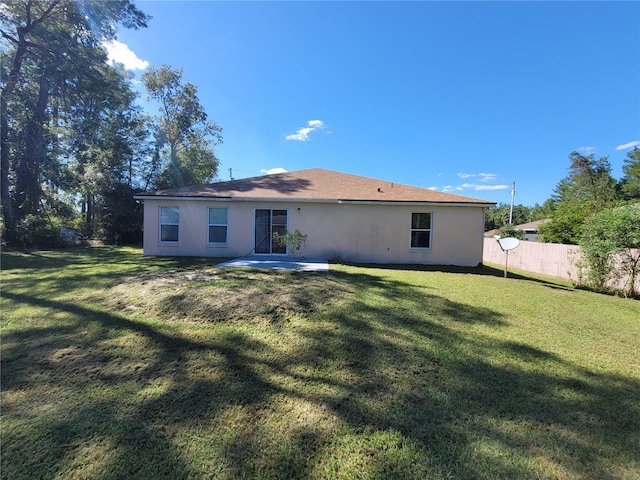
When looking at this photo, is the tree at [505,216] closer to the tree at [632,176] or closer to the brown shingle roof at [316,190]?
the tree at [632,176]

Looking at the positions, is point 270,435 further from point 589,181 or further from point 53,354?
point 589,181

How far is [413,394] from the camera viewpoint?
2.85m

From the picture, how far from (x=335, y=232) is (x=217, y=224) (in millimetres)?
4662

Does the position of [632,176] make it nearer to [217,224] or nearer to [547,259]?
[547,259]

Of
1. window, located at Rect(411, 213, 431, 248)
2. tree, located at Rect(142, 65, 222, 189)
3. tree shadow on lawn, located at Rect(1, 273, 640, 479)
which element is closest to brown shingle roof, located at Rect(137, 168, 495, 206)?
window, located at Rect(411, 213, 431, 248)

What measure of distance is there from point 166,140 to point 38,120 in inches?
449

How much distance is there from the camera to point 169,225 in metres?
11.7

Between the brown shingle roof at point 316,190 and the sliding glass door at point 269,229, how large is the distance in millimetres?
773

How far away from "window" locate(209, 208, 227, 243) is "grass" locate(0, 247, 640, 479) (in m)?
6.07

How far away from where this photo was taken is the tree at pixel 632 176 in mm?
25367

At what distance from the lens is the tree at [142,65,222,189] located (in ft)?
92.5

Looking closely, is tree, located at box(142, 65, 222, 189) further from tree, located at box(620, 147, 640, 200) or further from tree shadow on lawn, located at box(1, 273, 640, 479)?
tree, located at box(620, 147, 640, 200)

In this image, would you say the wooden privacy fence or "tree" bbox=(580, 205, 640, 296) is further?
the wooden privacy fence

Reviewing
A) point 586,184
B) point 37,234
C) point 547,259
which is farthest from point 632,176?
point 37,234
